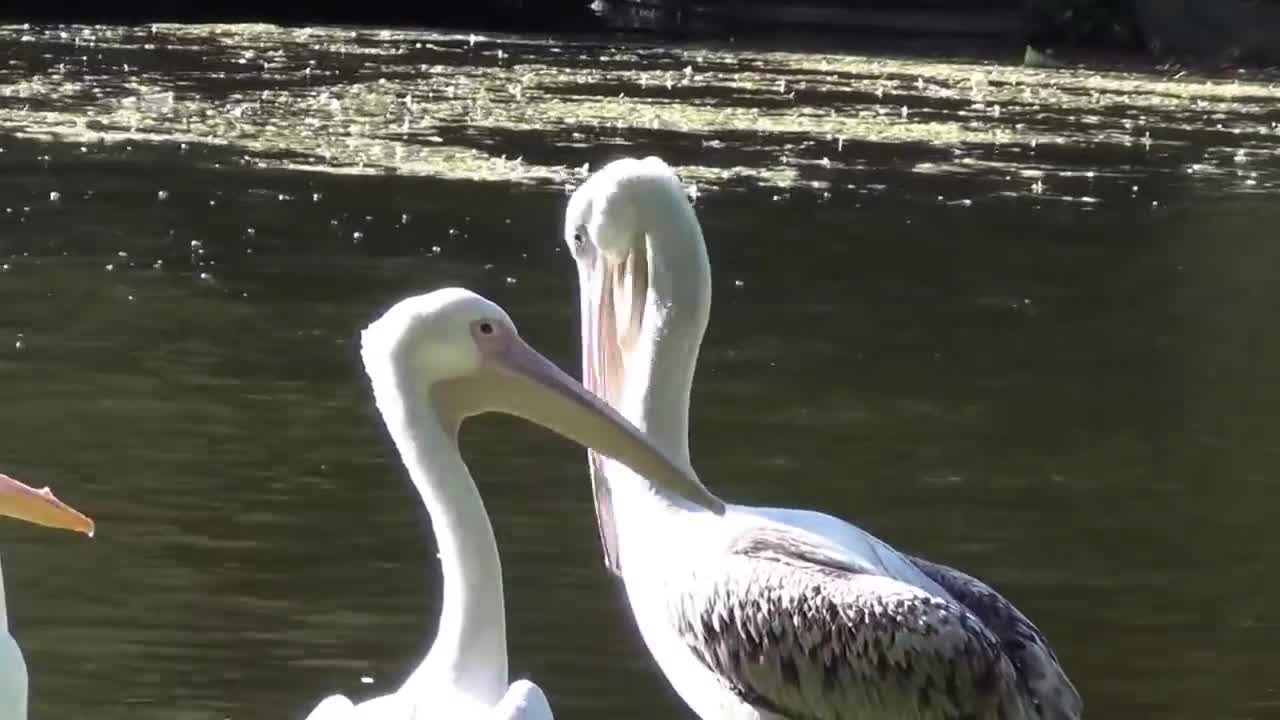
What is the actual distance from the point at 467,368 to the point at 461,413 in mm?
111

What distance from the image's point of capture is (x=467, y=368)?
4285 mm

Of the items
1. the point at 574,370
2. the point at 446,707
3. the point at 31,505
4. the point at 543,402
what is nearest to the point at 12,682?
the point at 31,505

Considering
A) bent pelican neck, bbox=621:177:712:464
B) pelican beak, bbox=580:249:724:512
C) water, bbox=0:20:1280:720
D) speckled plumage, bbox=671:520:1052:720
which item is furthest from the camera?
water, bbox=0:20:1280:720

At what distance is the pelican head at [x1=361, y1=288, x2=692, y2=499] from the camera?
4223 mm

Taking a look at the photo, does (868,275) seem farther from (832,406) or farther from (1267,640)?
(1267,640)

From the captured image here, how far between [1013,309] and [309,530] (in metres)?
5.55

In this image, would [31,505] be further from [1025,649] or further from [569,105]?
[569,105]

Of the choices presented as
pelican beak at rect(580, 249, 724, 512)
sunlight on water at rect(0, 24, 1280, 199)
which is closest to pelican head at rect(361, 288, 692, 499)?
pelican beak at rect(580, 249, 724, 512)

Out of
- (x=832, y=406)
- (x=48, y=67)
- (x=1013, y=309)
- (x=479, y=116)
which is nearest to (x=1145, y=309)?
(x=1013, y=309)

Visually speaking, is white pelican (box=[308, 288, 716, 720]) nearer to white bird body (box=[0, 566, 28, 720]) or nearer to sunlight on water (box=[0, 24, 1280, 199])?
white bird body (box=[0, 566, 28, 720])

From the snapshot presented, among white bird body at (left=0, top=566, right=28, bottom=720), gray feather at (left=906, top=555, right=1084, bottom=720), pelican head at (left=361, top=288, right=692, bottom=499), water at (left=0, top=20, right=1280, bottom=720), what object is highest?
pelican head at (left=361, top=288, right=692, bottom=499)

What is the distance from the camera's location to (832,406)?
9445 millimetres

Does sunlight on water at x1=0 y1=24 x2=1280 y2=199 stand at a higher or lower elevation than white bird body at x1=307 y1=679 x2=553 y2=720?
lower

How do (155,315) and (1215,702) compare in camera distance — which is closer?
(1215,702)
